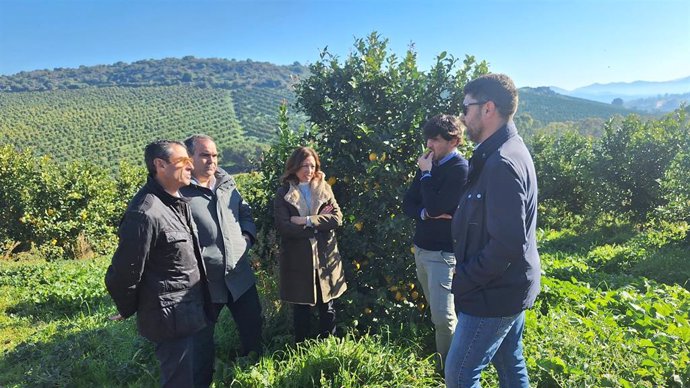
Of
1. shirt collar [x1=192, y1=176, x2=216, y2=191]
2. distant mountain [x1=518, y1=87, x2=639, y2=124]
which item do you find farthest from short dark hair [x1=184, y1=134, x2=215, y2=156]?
distant mountain [x1=518, y1=87, x2=639, y2=124]

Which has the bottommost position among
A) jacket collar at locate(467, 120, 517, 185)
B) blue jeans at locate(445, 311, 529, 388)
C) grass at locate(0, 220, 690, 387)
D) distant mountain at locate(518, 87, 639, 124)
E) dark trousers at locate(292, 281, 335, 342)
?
grass at locate(0, 220, 690, 387)

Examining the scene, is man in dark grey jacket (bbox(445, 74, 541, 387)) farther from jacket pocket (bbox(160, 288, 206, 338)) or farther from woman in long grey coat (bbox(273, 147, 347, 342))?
jacket pocket (bbox(160, 288, 206, 338))

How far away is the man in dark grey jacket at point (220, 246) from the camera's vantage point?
3090 millimetres

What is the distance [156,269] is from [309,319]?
1479 mm

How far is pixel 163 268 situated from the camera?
2.56 m

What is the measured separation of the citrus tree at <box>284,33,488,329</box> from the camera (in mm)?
3684

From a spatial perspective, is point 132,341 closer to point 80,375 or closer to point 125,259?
point 80,375

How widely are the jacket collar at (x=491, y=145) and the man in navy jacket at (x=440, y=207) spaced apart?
2.25 feet

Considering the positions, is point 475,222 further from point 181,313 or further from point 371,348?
point 181,313

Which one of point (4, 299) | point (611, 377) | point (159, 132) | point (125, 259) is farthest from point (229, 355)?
point (159, 132)

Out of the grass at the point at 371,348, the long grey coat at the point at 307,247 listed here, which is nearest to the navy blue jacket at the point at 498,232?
the grass at the point at 371,348

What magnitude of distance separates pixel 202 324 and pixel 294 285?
0.85 meters

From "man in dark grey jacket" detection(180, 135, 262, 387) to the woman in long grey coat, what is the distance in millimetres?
316

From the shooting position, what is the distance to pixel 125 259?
2.39 m
